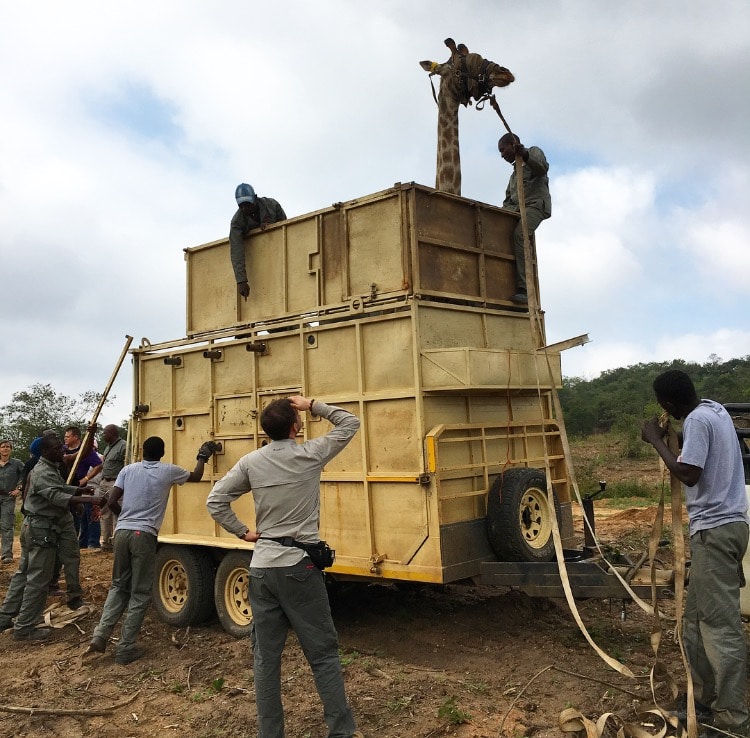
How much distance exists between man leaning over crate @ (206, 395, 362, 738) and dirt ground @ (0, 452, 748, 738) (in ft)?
1.91

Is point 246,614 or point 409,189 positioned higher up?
point 409,189

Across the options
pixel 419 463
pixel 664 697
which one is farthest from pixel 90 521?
pixel 664 697

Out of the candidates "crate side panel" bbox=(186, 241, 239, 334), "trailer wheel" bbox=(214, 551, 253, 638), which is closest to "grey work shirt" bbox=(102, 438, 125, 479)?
"crate side panel" bbox=(186, 241, 239, 334)

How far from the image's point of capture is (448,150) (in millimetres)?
8062

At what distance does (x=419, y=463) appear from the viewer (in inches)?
217

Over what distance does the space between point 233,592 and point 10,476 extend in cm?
551

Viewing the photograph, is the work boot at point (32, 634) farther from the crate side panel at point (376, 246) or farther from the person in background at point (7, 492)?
the crate side panel at point (376, 246)

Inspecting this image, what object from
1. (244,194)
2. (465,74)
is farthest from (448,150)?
(244,194)

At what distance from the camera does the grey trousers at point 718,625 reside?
3840 mm

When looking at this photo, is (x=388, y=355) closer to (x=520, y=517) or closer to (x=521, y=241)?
(x=520, y=517)

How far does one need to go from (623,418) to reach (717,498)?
23.6m

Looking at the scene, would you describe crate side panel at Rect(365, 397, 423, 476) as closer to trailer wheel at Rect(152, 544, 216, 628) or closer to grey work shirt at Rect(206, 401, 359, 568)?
grey work shirt at Rect(206, 401, 359, 568)

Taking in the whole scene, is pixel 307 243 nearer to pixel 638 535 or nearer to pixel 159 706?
pixel 159 706

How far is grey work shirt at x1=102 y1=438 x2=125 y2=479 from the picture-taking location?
10250 mm
